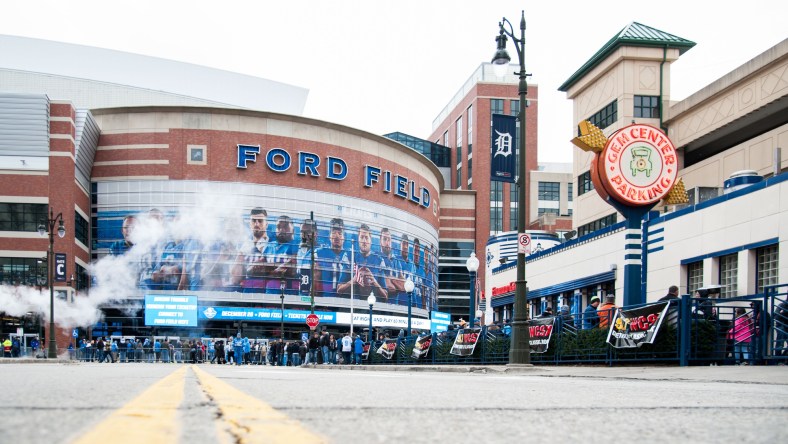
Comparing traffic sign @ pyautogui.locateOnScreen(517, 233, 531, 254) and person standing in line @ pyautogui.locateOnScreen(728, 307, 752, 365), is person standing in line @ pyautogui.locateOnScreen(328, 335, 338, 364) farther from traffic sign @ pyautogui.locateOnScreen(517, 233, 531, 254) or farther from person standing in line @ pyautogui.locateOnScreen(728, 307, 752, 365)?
person standing in line @ pyautogui.locateOnScreen(728, 307, 752, 365)

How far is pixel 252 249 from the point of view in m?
76.0

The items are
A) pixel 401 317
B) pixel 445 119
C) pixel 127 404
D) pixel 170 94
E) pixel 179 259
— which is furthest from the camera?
pixel 445 119

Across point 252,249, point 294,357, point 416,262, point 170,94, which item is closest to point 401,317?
point 416,262

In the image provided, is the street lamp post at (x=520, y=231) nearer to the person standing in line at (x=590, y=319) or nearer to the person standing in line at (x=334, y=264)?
the person standing in line at (x=590, y=319)

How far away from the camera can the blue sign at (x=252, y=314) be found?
2879 inches

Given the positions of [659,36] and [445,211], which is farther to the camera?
[445,211]

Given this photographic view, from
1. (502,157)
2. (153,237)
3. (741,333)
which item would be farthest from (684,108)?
(153,237)

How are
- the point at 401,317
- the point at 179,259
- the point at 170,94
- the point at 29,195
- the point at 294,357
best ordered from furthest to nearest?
the point at 170,94 < the point at 401,317 < the point at 179,259 < the point at 29,195 < the point at 294,357

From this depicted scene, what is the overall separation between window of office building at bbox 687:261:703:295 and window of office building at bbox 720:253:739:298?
145cm

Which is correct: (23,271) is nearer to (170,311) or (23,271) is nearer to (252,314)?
(170,311)

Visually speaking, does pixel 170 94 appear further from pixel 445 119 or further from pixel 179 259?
pixel 445 119

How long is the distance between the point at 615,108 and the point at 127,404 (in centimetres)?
4611

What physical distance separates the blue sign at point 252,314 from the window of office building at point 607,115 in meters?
34.6

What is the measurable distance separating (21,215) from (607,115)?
1729 inches
